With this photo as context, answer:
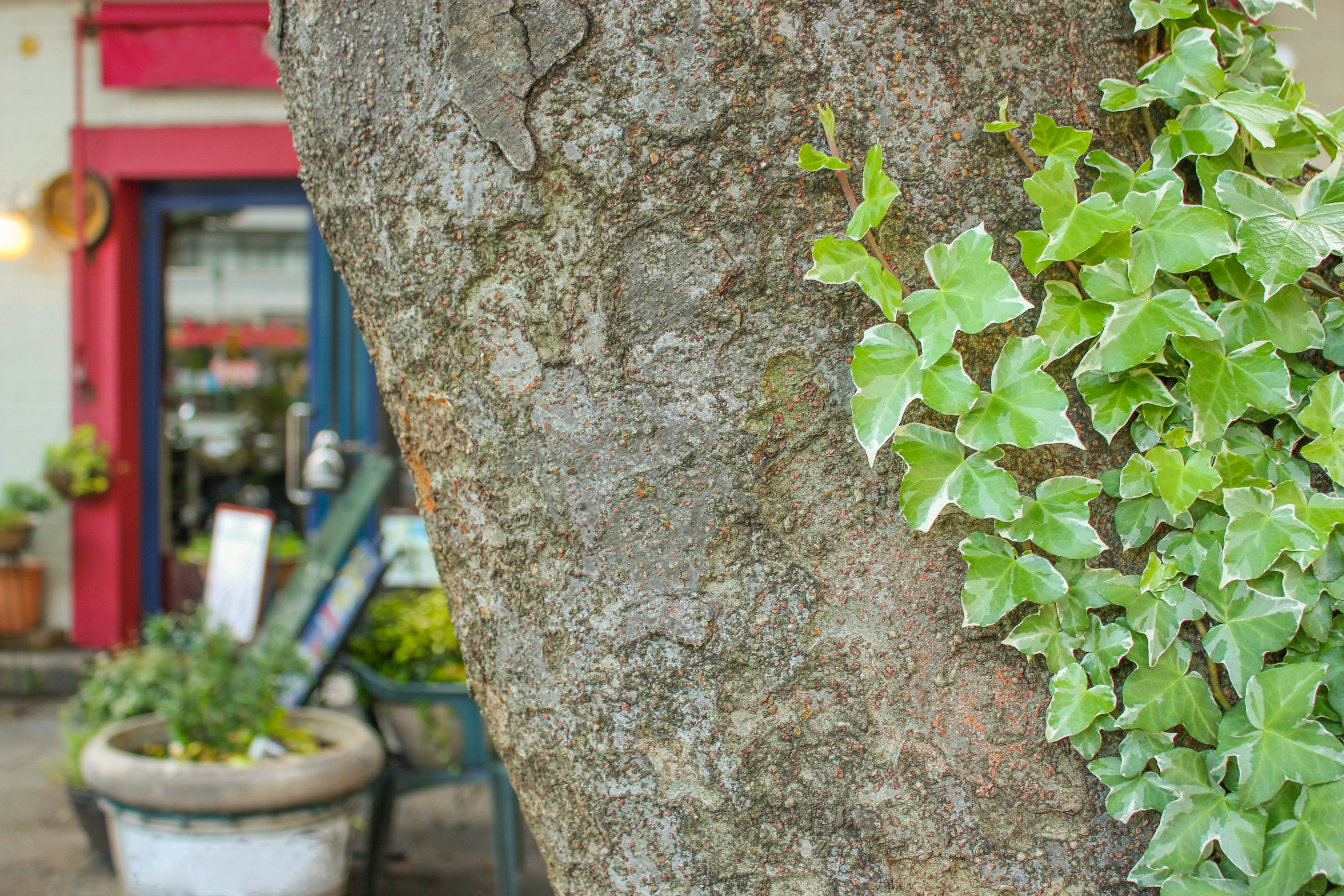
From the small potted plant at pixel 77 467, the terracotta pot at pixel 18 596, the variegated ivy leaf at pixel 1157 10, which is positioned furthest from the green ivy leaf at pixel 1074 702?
the terracotta pot at pixel 18 596

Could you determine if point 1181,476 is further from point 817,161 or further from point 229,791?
point 229,791

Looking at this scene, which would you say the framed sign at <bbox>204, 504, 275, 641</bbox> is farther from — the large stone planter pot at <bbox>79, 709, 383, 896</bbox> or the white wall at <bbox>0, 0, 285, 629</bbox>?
the white wall at <bbox>0, 0, 285, 629</bbox>

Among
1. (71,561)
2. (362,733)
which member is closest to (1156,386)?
(362,733)

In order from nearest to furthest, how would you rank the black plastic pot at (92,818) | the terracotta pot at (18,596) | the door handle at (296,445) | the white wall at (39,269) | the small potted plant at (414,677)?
the small potted plant at (414,677)
the black plastic pot at (92,818)
the door handle at (296,445)
the terracotta pot at (18,596)
the white wall at (39,269)

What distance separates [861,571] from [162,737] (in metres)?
2.91

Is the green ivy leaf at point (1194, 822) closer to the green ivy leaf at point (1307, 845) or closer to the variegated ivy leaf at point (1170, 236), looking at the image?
the green ivy leaf at point (1307, 845)

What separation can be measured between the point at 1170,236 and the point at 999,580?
1.02 ft

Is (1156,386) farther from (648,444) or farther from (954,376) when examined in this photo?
(648,444)

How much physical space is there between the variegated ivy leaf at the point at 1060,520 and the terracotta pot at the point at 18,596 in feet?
21.4

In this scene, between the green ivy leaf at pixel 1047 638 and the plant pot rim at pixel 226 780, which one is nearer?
the green ivy leaf at pixel 1047 638

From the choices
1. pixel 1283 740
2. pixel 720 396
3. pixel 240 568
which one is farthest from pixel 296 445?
pixel 1283 740

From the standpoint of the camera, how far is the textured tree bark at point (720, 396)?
31.9 inches

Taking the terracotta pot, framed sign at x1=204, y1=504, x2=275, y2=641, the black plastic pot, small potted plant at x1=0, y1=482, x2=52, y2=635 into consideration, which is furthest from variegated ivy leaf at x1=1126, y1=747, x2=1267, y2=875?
the terracotta pot

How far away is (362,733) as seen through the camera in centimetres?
294
